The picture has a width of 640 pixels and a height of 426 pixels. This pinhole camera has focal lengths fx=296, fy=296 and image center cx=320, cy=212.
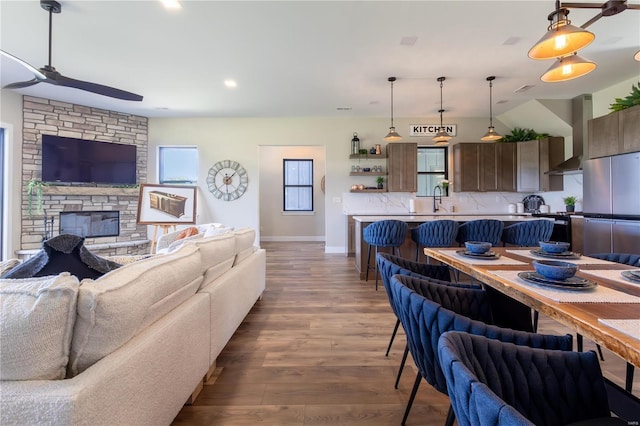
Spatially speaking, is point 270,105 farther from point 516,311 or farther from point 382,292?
point 516,311

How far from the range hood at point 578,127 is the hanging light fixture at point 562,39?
4.21 meters

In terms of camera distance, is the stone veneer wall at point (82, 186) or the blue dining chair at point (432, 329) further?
the stone veneer wall at point (82, 186)

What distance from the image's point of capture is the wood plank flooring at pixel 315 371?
62.4 inches

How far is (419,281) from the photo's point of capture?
56.8 inches

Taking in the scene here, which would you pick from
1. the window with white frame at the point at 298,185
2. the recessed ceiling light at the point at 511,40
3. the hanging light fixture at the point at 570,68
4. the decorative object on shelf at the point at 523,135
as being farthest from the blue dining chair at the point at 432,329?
the window with white frame at the point at 298,185

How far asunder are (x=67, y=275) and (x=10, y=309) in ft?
0.51

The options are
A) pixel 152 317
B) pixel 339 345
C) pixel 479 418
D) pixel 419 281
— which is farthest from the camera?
pixel 339 345

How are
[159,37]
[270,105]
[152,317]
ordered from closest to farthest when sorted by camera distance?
1. [152,317]
2. [159,37]
3. [270,105]

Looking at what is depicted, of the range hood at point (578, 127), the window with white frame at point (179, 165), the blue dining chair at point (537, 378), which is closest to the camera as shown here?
the blue dining chair at point (537, 378)

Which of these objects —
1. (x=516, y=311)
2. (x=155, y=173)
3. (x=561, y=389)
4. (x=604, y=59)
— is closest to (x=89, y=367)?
(x=561, y=389)

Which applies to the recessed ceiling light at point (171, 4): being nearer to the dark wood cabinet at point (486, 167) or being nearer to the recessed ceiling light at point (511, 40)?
the recessed ceiling light at point (511, 40)

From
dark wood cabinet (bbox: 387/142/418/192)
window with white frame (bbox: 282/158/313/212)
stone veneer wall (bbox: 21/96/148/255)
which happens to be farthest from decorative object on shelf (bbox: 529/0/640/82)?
window with white frame (bbox: 282/158/313/212)

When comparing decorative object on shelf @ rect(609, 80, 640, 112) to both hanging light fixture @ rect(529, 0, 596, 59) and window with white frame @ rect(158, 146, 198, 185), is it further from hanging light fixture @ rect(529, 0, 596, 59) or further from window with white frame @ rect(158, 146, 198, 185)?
window with white frame @ rect(158, 146, 198, 185)

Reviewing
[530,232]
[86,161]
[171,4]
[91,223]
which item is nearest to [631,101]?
[530,232]
